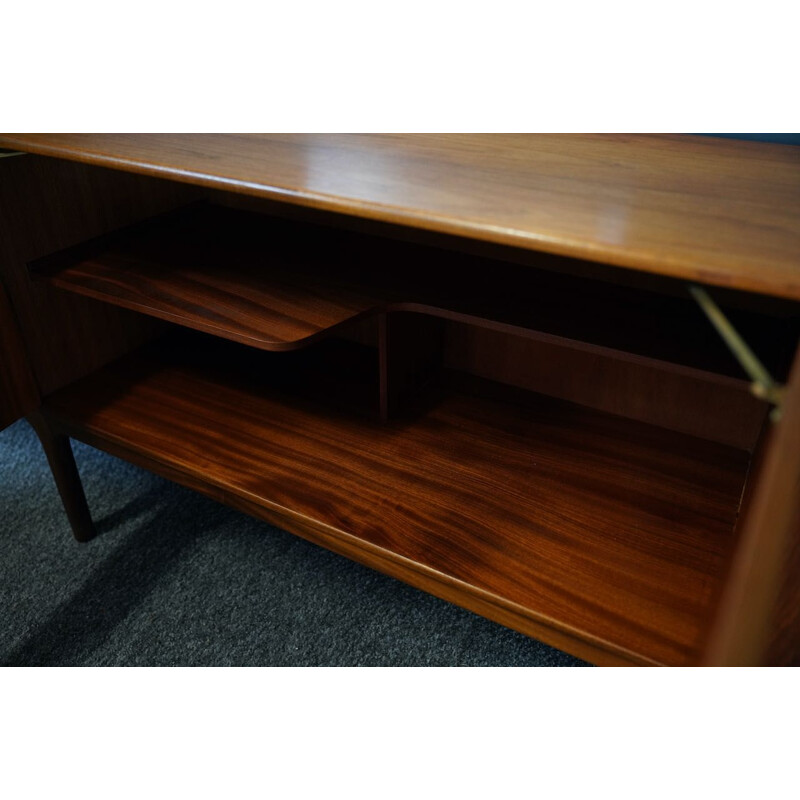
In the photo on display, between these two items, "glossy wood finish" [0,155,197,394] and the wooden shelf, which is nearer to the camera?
the wooden shelf

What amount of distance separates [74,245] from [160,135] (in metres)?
0.23

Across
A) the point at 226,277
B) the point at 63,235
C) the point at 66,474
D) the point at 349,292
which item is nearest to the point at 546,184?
the point at 349,292

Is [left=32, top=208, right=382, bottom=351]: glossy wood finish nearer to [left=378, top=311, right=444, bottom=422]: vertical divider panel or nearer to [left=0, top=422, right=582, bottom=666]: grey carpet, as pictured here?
[left=378, top=311, right=444, bottom=422]: vertical divider panel

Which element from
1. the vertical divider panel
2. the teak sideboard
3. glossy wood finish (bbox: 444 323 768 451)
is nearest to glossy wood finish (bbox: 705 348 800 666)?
the teak sideboard

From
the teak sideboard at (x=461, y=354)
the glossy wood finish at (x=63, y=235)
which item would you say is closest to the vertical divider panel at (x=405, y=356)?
the teak sideboard at (x=461, y=354)

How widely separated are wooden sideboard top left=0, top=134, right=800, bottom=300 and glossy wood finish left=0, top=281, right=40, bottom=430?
197 mm

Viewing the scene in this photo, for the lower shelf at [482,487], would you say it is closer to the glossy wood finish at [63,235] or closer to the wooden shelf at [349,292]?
the glossy wood finish at [63,235]

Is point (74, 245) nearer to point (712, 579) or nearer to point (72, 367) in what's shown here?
point (72, 367)

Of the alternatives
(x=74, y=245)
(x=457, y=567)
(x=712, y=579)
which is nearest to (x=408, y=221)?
(x=457, y=567)

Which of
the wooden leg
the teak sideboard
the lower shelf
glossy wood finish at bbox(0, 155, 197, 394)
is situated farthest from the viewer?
the wooden leg

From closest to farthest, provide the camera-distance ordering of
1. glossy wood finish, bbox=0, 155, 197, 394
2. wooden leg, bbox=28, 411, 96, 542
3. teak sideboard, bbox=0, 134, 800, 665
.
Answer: teak sideboard, bbox=0, 134, 800, 665 → glossy wood finish, bbox=0, 155, 197, 394 → wooden leg, bbox=28, 411, 96, 542

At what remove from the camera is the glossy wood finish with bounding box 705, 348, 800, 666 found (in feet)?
1.28

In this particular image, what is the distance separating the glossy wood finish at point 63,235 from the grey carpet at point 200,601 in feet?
0.78

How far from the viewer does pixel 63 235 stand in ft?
2.78
